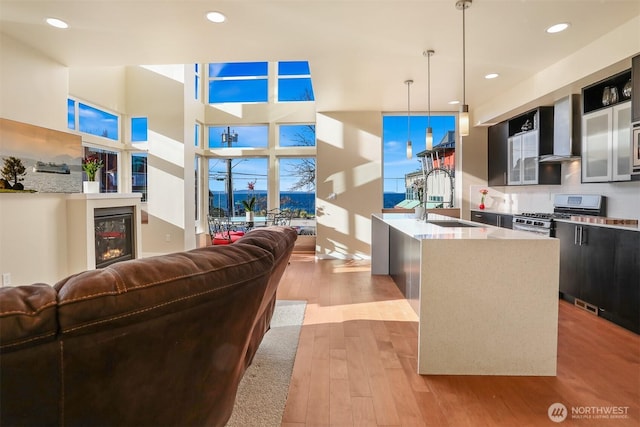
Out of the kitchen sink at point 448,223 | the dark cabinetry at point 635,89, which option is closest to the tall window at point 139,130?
the kitchen sink at point 448,223

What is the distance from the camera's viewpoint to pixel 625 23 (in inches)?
120

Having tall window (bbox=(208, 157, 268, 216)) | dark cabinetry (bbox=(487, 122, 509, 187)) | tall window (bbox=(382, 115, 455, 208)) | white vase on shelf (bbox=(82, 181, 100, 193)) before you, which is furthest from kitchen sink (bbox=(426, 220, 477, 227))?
tall window (bbox=(208, 157, 268, 216))

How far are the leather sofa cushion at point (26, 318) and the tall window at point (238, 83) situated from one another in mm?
7211

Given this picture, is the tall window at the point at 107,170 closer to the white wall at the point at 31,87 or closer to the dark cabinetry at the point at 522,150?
the white wall at the point at 31,87

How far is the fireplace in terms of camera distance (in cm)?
473

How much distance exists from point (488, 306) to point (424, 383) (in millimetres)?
642

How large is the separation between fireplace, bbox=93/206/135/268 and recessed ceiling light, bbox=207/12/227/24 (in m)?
2.93

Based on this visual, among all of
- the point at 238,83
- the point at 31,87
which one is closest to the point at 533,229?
the point at 31,87

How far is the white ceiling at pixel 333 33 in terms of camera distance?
2.86m

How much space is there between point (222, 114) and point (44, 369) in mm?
7335

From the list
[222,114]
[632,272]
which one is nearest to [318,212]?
[222,114]

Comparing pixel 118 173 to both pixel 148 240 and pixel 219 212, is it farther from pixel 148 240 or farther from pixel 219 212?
pixel 219 212

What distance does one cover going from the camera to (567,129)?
13.9 feet

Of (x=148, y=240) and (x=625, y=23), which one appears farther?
(x=148, y=240)
